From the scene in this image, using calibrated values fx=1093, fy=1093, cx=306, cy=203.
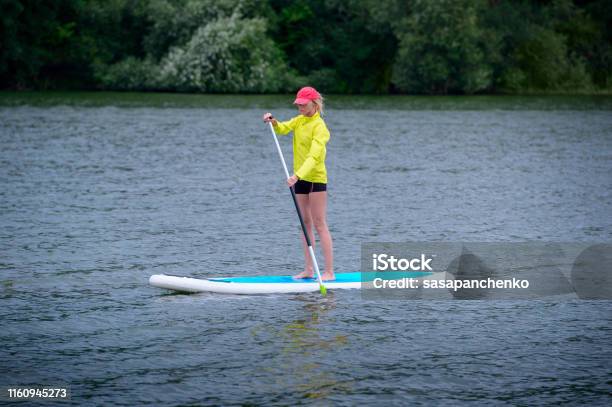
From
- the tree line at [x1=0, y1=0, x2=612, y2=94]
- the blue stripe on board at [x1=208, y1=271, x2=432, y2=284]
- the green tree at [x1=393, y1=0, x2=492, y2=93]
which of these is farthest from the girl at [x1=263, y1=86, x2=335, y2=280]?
the green tree at [x1=393, y1=0, x2=492, y2=93]

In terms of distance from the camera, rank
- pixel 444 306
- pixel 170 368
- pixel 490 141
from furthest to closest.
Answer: pixel 490 141 → pixel 444 306 → pixel 170 368

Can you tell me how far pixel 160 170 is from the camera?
83.3 ft

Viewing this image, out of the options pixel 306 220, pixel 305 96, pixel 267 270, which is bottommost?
pixel 267 270

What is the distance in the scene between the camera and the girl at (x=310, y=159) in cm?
1143

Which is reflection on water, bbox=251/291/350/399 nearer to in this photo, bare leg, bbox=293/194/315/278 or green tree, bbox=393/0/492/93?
bare leg, bbox=293/194/315/278

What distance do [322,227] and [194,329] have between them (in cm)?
226

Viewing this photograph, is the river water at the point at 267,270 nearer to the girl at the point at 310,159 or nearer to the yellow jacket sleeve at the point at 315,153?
the girl at the point at 310,159

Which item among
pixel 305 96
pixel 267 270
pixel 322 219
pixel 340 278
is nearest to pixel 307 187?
pixel 322 219

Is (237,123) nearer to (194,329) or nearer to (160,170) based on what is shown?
(160,170)

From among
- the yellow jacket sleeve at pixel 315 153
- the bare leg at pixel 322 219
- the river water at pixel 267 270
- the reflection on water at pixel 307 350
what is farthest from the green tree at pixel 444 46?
the reflection on water at pixel 307 350

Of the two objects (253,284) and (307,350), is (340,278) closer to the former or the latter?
(253,284)

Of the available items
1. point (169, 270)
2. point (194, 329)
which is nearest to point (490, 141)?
point (169, 270)

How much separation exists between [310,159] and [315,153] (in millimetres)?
82

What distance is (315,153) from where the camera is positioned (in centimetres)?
1138
